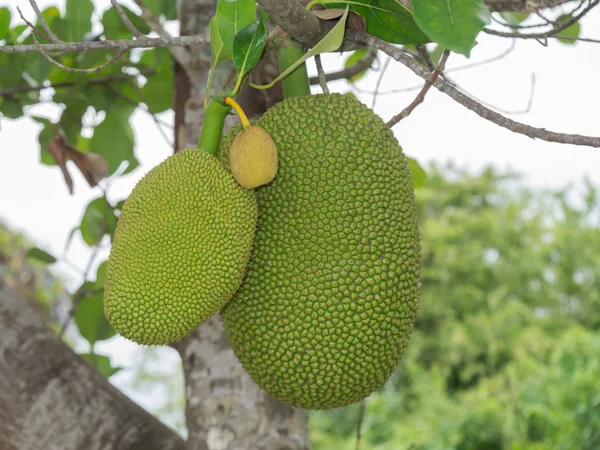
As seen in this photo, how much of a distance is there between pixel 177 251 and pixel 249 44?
0.20 metres

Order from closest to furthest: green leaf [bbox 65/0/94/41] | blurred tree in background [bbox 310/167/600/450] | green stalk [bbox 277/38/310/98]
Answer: green stalk [bbox 277/38/310/98]
green leaf [bbox 65/0/94/41]
blurred tree in background [bbox 310/167/600/450]

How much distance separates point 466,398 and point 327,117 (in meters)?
4.37

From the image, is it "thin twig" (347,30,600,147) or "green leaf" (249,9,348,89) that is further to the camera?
"green leaf" (249,9,348,89)

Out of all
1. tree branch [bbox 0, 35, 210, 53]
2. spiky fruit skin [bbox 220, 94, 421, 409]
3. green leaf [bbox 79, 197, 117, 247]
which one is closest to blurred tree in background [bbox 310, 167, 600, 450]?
green leaf [bbox 79, 197, 117, 247]

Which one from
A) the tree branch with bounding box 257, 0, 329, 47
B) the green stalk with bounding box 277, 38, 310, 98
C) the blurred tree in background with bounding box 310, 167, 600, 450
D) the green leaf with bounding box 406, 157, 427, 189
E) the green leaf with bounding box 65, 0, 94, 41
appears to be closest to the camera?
the tree branch with bounding box 257, 0, 329, 47

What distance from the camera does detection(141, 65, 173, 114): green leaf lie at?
135 centimetres

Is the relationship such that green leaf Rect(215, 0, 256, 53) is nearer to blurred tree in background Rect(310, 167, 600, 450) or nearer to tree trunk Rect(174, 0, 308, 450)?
tree trunk Rect(174, 0, 308, 450)

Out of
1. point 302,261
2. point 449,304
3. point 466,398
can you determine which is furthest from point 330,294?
point 449,304

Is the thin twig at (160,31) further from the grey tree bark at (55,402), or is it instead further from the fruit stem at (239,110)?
the grey tree bark at (55,402)

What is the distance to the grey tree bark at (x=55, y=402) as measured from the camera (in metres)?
0.91

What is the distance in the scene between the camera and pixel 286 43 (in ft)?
2.29

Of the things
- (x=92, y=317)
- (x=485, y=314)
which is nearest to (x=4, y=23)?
(x=92, y=317)

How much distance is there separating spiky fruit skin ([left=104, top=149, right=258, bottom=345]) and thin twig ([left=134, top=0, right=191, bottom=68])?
297mm

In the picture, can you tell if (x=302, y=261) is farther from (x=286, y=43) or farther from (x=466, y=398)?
(x=466, y=398)
